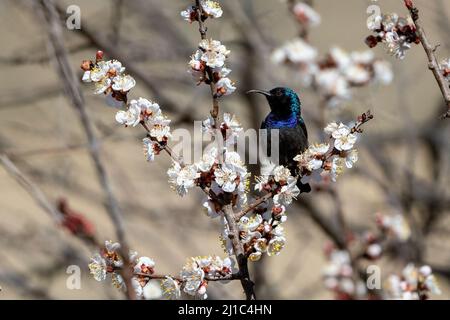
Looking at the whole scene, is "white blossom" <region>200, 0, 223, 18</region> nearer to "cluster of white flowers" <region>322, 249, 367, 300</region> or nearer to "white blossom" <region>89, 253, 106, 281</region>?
"white blossom" <region>89, 253, 106, 281</region>

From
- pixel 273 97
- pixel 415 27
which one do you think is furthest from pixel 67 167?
pixel 415 27

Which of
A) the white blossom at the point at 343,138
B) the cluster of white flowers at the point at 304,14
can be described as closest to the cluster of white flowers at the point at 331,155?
the white blossom at the point at 343,138

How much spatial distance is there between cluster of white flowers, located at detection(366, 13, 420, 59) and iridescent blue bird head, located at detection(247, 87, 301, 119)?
894 mm

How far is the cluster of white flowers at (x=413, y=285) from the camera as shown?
315 centimetres

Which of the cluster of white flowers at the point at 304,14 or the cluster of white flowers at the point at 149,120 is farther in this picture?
the cluster of white flowers at the point at 304,14

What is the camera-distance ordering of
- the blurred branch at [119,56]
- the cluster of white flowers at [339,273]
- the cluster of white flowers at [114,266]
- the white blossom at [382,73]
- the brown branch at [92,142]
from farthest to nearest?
1. the white blossom at [382,73]
2. the cluster of white flowers at [339,273]
3. the blurred branch at [119,56]
4. the cluster of white flowers at [114,266]
5. the brown branch at [92,142]

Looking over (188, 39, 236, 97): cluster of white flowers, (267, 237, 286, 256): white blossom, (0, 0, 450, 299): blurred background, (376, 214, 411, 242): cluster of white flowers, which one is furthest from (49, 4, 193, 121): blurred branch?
(267, 237, 286, 256): white blossom

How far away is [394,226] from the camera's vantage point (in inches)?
170

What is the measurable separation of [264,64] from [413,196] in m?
1.46

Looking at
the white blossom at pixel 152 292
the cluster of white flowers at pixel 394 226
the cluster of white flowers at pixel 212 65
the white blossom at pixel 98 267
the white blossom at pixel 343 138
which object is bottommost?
the white blossom at pixel 98 267

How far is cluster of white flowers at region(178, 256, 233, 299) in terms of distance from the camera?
90.9 inches

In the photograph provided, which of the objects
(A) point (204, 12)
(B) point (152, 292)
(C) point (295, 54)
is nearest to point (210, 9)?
(A) point (204, 12)

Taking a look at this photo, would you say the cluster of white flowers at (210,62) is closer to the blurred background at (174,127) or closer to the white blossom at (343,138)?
the white blossom at (343,138)
